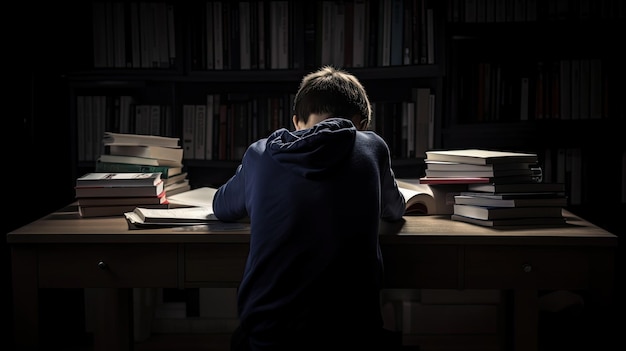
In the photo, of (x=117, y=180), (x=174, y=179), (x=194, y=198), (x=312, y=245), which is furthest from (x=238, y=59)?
(x=312, y=245)

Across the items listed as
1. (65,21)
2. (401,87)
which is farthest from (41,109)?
(401,87)

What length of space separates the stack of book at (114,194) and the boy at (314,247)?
0.55 m

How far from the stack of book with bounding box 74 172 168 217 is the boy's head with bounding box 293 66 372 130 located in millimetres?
525

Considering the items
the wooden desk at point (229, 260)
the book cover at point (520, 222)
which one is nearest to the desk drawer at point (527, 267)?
the wooden desk at point (229, 260)

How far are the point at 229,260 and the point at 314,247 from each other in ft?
1.16

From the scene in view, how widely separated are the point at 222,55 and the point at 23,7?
2.39 ft

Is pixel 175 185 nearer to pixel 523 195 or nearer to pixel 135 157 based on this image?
pixel 135 157

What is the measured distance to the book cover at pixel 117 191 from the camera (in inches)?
78.7

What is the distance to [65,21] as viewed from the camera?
279 centimetres

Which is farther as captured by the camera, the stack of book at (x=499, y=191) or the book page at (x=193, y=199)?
the book page at (x=193, y=199)

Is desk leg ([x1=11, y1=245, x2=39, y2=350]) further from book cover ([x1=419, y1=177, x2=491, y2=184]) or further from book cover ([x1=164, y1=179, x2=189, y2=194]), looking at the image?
book cover ([x1=419, y1=177, x2=491, y2=184])

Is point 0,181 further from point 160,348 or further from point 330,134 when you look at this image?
point 330,134

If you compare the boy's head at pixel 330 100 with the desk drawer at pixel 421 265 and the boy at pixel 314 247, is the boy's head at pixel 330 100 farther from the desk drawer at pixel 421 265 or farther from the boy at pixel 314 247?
the desk drawer at pixel 421 265

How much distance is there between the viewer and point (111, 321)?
2076 mm
